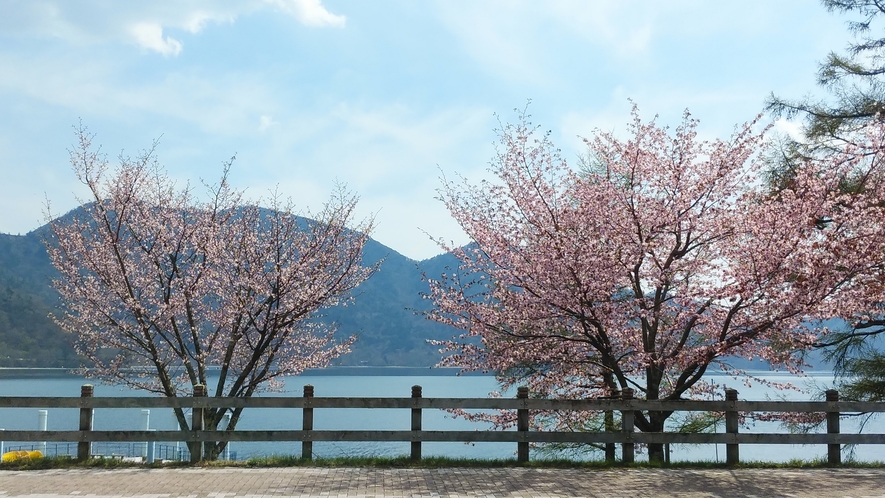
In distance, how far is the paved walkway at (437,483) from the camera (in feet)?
32.3

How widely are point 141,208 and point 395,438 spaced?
9.37 meters

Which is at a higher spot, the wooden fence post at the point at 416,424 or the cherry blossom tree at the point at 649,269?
the cherry blossom tree at the point at 649,269

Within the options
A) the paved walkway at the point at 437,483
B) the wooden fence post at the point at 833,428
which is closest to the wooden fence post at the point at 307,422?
the paved walkway at the point at 437,483

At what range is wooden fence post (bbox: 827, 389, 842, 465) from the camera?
1317cm

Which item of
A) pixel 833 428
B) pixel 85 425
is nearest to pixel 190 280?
pixel 85 425

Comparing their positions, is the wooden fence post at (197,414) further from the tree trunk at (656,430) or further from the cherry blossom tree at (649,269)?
the tree trunk at (656,430)

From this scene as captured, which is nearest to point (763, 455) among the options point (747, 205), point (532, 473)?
point (747, 205)

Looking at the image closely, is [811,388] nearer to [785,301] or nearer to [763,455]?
[785,301]

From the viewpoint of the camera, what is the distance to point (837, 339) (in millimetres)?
19422

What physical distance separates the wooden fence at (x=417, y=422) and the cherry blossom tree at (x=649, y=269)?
104cm

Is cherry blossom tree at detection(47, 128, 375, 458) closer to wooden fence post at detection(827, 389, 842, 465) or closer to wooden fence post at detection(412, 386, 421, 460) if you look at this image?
Result: wooden fence post at detection(412, 386, 421, 460)

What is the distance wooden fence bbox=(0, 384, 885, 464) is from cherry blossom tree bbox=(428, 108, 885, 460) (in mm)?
1038

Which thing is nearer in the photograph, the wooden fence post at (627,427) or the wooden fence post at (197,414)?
the wooden fence post at (197,414)

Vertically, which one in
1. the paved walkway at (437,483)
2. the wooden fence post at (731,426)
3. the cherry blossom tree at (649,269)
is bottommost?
the paved walkway at (437,483)
